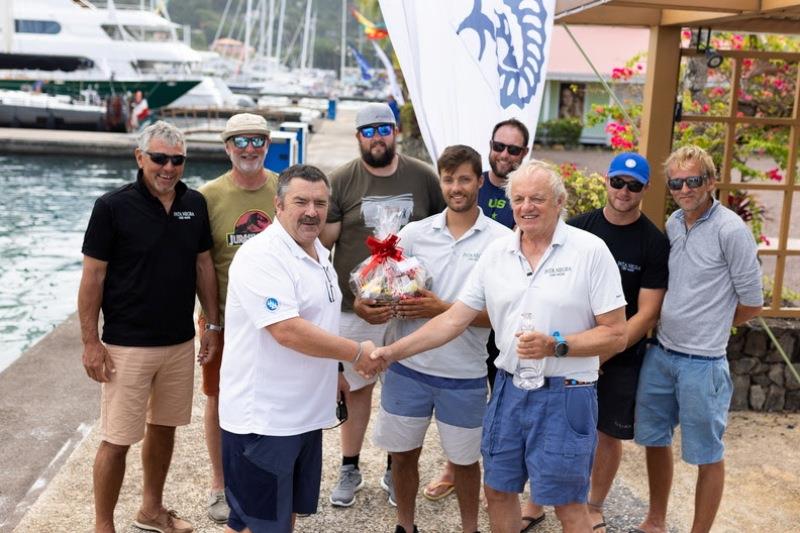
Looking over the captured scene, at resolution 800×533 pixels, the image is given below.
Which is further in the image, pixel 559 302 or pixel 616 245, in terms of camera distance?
pixel 616 245

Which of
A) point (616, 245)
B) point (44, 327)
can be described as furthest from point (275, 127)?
point (616, 245)

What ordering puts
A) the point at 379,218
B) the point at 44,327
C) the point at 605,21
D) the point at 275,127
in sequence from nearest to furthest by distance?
the point at 379,218 → the point at 605,21 → the point at 44,327 → the point at 275,127

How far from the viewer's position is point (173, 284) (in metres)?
3.97

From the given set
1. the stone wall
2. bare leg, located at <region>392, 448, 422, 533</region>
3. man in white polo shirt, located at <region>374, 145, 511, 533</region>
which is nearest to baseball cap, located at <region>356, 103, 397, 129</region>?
man in white polo shirt, located at <region>374, 145, 511, 533</region>

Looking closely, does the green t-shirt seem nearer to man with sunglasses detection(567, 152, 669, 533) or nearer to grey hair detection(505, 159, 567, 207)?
grey hair detection(505, 159, 567, 207)

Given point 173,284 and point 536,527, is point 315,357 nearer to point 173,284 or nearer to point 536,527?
point 173,284

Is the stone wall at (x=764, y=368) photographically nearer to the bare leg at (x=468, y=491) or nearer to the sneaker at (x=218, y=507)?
the bare leg at (x=468, y=491)

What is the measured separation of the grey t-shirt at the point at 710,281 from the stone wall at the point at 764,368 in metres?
2.32

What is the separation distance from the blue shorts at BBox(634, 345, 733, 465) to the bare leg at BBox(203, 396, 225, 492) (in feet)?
7.52

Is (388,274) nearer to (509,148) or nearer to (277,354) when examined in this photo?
(277,354)

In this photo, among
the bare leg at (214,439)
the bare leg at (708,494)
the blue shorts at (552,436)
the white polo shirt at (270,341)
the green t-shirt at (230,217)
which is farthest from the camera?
the bare leg at (214,439)

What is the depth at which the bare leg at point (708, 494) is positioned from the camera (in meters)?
4.06

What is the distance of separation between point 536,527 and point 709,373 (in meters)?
1.26

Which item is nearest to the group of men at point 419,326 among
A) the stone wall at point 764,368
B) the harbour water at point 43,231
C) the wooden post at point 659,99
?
the wooden post at point 659,99
